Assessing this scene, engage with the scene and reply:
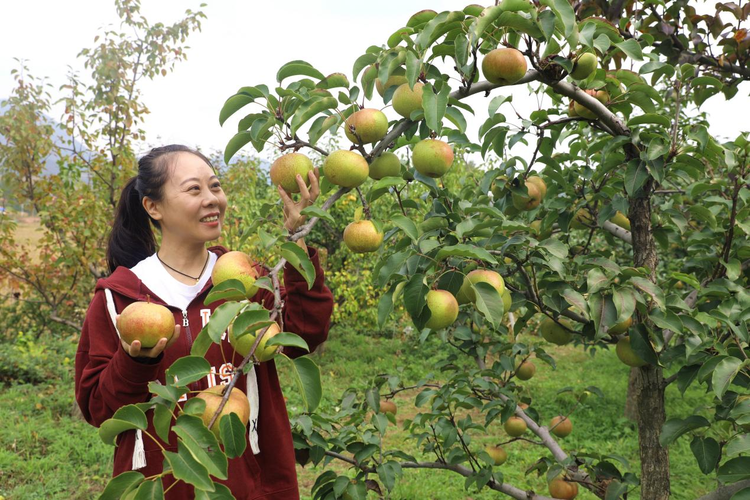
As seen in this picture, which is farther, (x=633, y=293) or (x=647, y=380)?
(x=647, y=380)

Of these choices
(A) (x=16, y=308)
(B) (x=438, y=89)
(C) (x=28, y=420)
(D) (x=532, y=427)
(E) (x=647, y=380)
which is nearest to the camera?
(B) (x=438, y=89)

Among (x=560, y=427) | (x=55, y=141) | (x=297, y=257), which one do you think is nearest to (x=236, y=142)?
(x=297, y=257)

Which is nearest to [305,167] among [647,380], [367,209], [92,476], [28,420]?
[367,209]

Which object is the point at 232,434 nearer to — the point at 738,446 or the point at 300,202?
the point at 300,202

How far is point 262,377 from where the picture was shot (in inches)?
59.5

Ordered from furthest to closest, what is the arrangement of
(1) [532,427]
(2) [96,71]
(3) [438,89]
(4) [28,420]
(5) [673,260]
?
1. (5) [673,260]
2. (2) [96,71]
3. (4) [28,420]
4. (1) [532,427]
5. (3) [438,89]

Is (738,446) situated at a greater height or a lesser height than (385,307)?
lesser

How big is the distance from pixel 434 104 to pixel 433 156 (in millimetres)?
190

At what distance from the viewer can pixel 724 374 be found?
3.89 ft

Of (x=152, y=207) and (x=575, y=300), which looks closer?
(x=575, y=300)

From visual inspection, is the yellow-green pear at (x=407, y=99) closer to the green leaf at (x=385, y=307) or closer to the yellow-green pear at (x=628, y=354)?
the green leaf at (x=385, y=307)

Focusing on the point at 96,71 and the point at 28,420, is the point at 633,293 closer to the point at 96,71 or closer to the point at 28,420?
the point at 28,420

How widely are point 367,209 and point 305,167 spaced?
157 millimetres

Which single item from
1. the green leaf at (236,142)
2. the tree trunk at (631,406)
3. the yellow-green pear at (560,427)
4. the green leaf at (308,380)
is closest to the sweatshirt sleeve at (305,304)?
the green leaf at (236,142)
